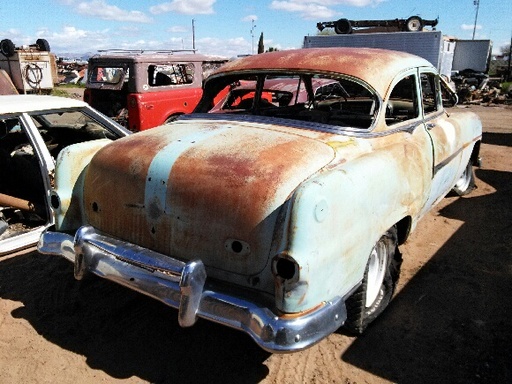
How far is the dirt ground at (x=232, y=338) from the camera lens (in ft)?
8.33

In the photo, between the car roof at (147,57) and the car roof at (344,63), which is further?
the car roof at (147,57)

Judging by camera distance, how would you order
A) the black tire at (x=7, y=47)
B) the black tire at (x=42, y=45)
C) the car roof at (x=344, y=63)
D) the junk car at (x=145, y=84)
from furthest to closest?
the black tire at (x=42, y=45) → the black tire at (x=7, y=47) → the junk car at (x=145, y=84) → the car roof at (x=344, y=63)

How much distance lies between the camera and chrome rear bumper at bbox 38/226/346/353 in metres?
2.08

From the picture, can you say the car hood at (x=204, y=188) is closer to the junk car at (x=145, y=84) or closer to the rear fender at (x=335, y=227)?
the rear fender at (x=335, y=227)

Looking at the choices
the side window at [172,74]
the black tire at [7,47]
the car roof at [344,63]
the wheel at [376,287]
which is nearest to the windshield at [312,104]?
the car roof at [344,63]

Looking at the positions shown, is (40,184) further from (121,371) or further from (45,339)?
(121,371)

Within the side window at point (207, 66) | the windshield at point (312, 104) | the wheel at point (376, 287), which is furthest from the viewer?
the side window at point (207, 66)

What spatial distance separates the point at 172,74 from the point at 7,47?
9.01m

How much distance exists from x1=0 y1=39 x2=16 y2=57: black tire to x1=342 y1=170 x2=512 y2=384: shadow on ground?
15.2 metres

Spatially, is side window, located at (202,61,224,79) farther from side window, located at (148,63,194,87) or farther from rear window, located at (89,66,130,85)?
rear window, located at (89,66,130,85)

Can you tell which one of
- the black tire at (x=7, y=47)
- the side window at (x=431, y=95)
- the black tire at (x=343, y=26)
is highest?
the black tire at (x=343, y=26)

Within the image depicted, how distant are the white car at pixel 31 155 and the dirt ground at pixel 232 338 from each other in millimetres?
357

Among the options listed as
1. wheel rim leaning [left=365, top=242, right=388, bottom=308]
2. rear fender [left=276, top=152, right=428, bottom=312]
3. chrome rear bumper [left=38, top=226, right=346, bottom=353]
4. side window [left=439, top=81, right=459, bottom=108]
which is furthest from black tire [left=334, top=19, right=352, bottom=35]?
chrome rear bumper [left=38, top=226, right=346, bottom=353]

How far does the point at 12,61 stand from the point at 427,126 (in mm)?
15455
